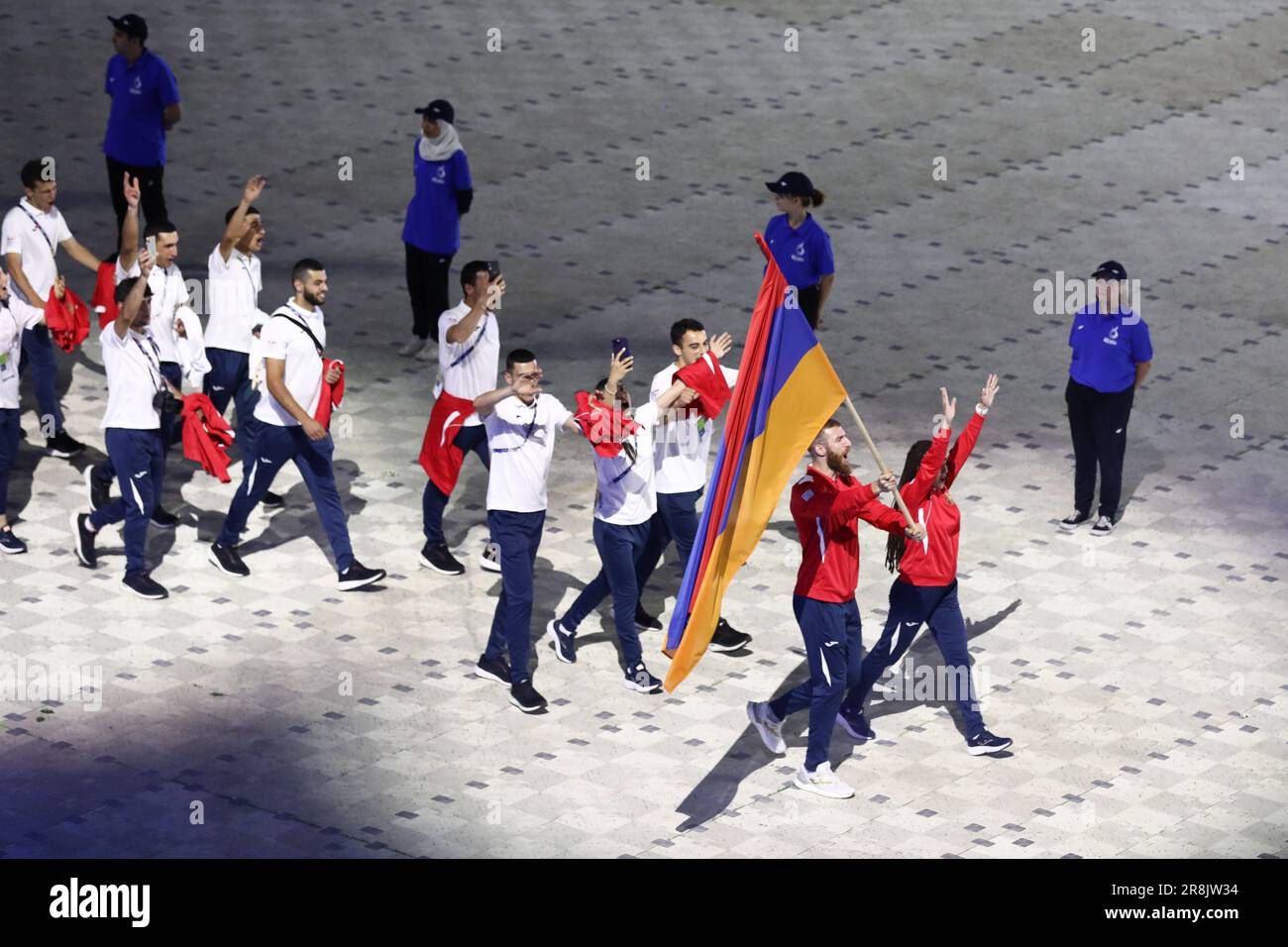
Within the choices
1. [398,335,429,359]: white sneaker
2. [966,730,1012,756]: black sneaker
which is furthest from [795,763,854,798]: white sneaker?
[398,335,429,359]: white sneaker

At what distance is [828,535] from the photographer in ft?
39.6

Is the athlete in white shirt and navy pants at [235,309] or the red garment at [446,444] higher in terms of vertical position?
the athlete in white shirt and navy pants at [235,309]

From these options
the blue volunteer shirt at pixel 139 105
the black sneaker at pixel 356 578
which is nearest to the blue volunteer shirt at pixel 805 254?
the black sneaker at pixel 356 578

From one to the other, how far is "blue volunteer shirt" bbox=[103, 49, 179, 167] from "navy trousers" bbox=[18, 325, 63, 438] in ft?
11.8

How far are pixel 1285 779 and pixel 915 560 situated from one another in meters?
2.35

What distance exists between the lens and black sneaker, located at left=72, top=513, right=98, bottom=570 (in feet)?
48.0

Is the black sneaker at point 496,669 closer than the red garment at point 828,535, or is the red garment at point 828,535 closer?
the red garment at point 828,535

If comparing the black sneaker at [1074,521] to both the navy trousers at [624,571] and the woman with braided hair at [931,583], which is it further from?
the navy trousers at [624,571]

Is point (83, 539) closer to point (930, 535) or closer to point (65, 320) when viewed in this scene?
point (65, 320)

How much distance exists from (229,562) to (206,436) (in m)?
0.82

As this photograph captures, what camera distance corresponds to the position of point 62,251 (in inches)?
805

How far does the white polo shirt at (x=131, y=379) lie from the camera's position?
14070 millimetres

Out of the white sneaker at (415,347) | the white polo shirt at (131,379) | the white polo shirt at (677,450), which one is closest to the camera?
the white polo shirt at (677,450)

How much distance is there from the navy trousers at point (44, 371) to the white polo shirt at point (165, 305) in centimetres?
138
